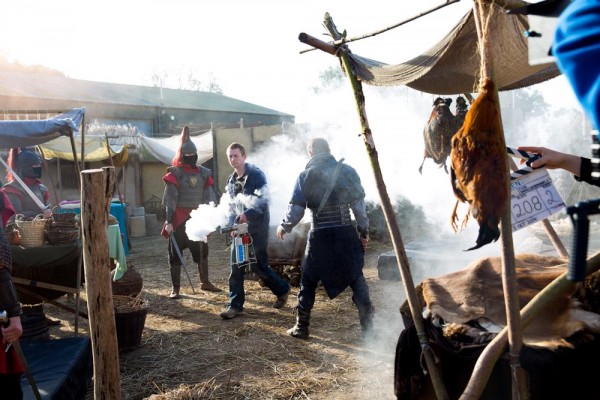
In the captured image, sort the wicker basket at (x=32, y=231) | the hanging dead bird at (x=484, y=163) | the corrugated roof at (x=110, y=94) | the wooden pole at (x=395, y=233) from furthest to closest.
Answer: the corrugated roof at (x=110, y=94) → the wicker basket at (x=32, y=231) → the wooden pole at (x=395, y=233) → the hanging dead bird at (x=484, y=163)

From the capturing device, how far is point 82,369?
4.61 m

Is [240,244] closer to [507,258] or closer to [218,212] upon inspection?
[218,212]

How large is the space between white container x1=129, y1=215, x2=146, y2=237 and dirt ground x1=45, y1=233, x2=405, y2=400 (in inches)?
291

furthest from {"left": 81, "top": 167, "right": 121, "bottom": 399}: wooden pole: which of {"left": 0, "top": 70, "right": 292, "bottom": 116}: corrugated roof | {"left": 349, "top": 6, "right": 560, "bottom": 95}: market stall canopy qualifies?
{"left": 0, "top": 70, "right": 292, "bottom": 116}: corrugated roof

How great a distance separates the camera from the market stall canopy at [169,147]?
15.4 metres

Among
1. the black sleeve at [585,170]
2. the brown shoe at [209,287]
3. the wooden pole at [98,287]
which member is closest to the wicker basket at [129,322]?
the wooden pole at [98,287]

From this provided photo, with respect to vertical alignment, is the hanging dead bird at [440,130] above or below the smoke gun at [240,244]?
above

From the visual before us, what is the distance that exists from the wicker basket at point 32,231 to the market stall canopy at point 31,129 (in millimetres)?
1020

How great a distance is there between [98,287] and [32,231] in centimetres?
348

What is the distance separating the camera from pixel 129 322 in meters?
5.46

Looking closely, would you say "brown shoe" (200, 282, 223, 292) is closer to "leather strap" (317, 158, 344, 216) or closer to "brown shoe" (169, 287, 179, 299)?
"brown shoe" (169, 287, 179, 299)

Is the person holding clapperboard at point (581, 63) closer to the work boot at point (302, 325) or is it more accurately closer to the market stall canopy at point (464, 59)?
the market stall canopy at point (464, 59)

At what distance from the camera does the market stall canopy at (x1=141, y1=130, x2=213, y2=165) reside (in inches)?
606

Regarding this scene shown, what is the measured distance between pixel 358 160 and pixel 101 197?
8.85 m
